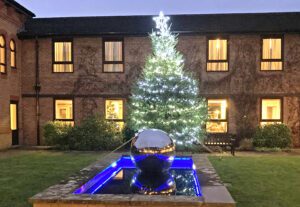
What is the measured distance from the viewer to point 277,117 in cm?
1936

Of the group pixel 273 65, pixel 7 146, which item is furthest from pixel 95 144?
pixel 273 65

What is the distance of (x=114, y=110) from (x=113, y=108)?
0.13 m

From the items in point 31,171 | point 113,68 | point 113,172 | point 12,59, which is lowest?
point 31,171

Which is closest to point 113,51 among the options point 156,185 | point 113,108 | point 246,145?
point 113,108

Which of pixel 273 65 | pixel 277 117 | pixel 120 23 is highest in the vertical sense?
pixel 120 23

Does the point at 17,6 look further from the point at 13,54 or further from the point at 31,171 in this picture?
the point at 31,171

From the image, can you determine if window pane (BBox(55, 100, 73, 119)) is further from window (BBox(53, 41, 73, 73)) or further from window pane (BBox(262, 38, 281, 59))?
window pane (BBox(262, 38, 281, 59))

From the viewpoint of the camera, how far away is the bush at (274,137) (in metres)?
17.8

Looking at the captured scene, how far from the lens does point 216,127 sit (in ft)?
64.4

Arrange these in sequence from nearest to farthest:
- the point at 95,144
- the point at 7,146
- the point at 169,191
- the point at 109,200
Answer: the point at 109,200 → the point at 169,191 → the point at 95,144 → the point at 7,146

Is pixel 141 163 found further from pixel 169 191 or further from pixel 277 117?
pixel 277 117

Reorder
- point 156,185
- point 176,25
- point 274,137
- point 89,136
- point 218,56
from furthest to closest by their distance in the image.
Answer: point 176,25 → point 218,56 → point 274,137 → point 89,136 → point 156,185

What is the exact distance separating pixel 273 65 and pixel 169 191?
13.9 m

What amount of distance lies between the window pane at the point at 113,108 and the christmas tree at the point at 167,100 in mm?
3750
